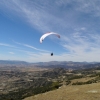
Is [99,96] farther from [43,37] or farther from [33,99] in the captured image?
[43,37]

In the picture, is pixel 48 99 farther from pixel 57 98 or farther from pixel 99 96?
pixel 99 96

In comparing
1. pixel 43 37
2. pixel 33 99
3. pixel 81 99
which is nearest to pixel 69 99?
pixel 81 99

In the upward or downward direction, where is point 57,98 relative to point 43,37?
downward

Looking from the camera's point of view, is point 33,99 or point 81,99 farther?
point 33,99

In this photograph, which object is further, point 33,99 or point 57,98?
point 33,99

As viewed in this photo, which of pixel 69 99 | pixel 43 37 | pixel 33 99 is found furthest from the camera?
pixel 43 37

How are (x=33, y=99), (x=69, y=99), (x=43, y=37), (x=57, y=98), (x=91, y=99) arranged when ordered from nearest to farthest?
(x=91, y=99) → (x=69, y=99) → (x=57, y=98) → (x=33, y=99) → (x=43, y=37)

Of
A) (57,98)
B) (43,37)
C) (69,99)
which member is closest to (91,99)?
(69,99)

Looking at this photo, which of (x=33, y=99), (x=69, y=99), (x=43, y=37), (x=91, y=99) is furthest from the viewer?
(x=43, y=37)

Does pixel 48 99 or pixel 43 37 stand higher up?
pixel 43 37
